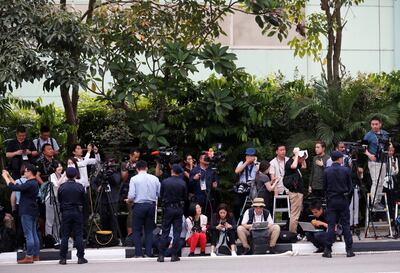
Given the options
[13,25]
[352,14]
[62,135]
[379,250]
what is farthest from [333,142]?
[352,14]

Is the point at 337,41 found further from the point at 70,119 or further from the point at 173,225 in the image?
the point at 173,225

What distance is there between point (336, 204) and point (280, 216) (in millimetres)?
2999

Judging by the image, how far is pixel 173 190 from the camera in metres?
17.9

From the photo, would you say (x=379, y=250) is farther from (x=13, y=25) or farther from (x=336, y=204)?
(x=13, y=25)

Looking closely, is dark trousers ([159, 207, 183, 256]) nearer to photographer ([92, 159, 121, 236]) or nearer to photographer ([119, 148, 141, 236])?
photographer ([92, 159, 121, 236])

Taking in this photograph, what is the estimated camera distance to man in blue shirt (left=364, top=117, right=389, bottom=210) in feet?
65.5

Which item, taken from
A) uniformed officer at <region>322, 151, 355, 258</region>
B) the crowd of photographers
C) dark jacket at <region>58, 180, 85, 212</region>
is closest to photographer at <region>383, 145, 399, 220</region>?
the crowd of photographers

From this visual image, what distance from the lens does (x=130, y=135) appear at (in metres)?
22.4

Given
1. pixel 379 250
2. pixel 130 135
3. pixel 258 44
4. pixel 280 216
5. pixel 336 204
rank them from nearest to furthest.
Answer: pixel 336 204 → pixel 379 250 → pixel 280 216 → pixel 130 135 → pixel 258 44

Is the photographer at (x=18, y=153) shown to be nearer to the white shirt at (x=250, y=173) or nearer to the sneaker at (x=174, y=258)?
the sneaker at (x=174, y=258)

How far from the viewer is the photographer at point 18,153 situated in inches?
761

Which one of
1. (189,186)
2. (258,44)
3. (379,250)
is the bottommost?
(379,250)

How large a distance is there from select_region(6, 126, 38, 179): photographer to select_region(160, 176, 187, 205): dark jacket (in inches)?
126

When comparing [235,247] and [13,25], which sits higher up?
[13,25]
